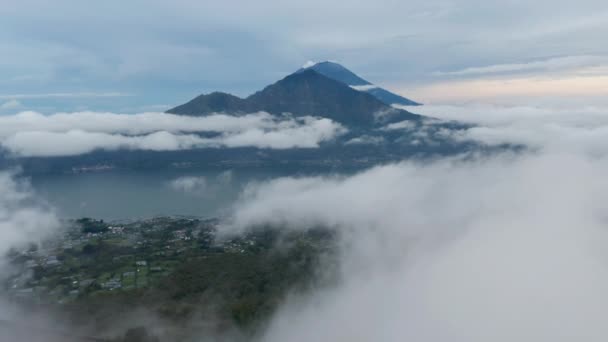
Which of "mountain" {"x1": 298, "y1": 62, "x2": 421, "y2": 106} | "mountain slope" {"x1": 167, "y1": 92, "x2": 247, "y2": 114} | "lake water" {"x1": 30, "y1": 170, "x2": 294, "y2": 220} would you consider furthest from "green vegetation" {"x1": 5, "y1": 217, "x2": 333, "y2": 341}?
"mountain" {"x1": 298, "y1": 62, "x2": 421, "y2": 106}

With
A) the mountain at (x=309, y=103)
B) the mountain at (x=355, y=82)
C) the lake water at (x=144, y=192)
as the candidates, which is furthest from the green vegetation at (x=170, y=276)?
the mountain at (x=355, y=82)

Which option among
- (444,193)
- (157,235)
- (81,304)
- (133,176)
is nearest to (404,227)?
(444,193)

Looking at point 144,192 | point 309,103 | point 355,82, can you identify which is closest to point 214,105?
point 309,103

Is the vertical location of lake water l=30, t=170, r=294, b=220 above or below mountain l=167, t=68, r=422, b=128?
below

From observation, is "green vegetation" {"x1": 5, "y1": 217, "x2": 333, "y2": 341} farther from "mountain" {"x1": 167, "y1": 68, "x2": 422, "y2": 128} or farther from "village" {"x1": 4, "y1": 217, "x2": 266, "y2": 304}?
"mountain" {"x1": 167, "y1": 68, "x2": 422, "y2": 128}

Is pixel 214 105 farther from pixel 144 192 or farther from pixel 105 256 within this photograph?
pixel 105 256

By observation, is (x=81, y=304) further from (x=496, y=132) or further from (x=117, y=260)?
(x=496, y=132)
